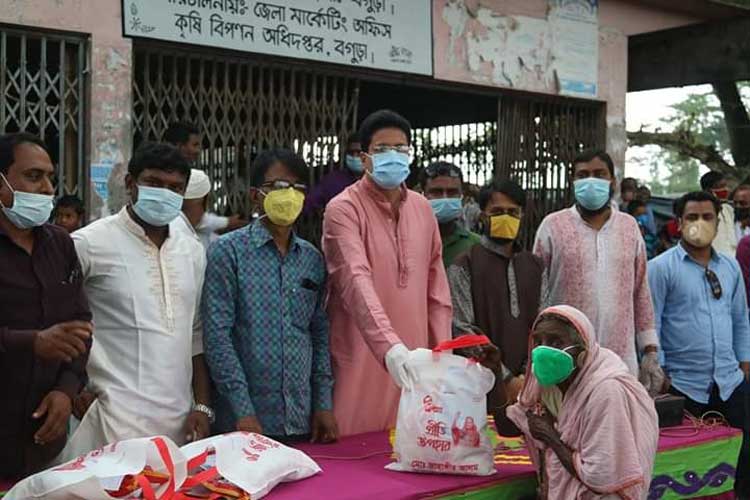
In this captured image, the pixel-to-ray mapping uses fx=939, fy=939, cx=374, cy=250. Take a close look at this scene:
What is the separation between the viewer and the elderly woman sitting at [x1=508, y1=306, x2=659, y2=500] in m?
2.81

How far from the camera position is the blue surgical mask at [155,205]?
300cm

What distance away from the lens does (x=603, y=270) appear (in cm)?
403

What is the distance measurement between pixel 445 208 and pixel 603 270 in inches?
Result: 29.9

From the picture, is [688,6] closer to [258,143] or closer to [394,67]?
[394,67]

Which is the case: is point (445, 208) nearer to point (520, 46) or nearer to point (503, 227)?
point (503, 227)

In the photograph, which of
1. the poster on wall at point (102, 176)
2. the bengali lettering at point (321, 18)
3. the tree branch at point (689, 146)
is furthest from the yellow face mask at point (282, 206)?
the tree branch at point (689, 146)

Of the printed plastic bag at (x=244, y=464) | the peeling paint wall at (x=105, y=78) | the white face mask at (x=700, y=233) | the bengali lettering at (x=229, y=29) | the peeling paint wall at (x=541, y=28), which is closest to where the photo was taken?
the printed plastic bag at (x=244, y=464)

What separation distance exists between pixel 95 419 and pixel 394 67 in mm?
4554

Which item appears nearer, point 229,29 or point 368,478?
point 368,478

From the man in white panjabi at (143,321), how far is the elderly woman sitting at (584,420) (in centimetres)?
109

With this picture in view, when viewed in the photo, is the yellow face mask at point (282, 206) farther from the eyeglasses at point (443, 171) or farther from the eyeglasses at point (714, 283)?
the eyeglasses at point (714, 283)

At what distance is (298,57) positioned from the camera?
639cm

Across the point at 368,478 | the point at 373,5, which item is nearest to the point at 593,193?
the point at 368,478

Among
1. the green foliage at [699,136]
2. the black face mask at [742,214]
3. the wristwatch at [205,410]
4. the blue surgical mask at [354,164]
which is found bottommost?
the wristwatch at [205,410]
